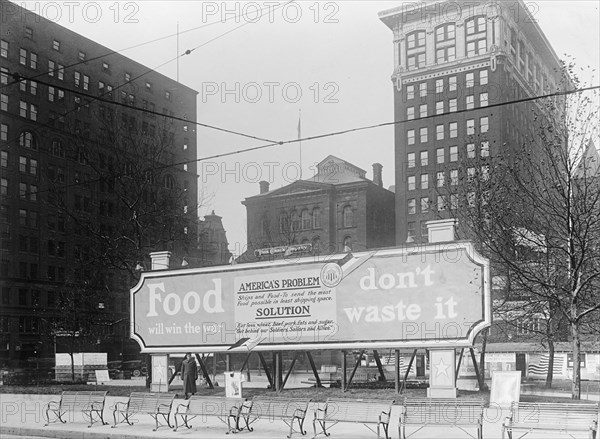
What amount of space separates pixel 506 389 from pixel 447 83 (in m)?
78.7

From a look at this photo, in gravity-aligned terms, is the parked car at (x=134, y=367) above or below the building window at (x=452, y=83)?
below

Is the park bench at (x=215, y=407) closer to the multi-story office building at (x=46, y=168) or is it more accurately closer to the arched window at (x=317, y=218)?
the multi-story office building at (x=46, y=168)

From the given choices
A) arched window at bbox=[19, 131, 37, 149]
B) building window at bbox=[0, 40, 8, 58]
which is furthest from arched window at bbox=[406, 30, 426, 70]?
building window at bbox=[0, 40, 8, 58]

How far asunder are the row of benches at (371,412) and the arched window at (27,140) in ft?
211

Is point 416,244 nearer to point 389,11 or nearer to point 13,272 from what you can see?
point 13,272

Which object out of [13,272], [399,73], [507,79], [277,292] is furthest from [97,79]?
[277,292]

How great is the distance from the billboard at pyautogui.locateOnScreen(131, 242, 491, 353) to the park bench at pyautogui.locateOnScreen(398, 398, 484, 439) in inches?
243

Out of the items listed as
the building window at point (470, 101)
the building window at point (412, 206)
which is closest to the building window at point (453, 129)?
the building window at point (470, 101)

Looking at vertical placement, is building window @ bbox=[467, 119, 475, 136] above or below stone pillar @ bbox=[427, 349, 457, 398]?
above

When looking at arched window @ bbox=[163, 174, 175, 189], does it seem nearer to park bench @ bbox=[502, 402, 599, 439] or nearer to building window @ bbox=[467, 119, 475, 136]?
building window @ bbox=[467, 119, 475, 136]

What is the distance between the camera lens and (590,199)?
84.8 feet

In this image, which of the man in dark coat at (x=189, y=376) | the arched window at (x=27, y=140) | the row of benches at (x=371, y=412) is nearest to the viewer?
the row of benches at (x=371, y=412)

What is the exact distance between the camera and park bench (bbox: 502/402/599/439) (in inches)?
588

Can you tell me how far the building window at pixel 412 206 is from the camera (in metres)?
95.8
